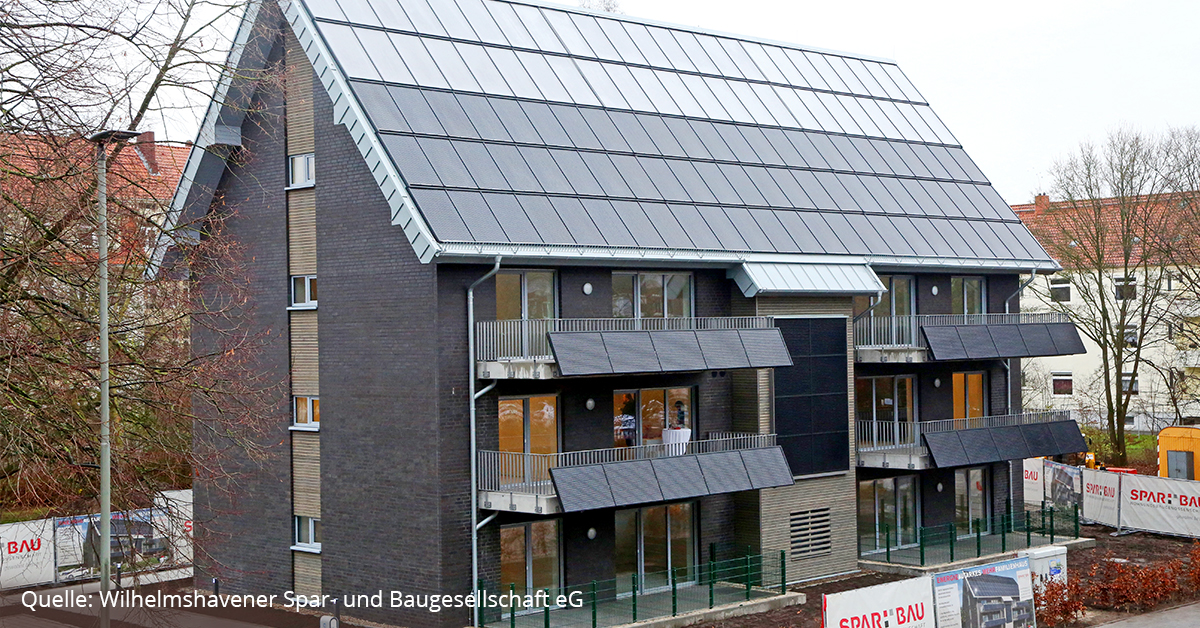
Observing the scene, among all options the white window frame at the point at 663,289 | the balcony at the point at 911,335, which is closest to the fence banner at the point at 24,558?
the white window frame at the point at 663,289

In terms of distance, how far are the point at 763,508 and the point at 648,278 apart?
558 centimetres

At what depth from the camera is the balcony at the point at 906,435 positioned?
29.5m

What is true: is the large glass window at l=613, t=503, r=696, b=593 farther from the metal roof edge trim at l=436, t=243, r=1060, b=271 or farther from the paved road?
the paved road

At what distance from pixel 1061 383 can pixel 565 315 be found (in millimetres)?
44882

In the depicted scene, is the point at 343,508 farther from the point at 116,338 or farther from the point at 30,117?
the point at 30,117

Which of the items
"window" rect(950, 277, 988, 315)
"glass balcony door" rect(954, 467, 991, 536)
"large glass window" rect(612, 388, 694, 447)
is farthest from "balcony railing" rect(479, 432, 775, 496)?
→ "glass balcony door" rect(954, 467, 991, 536)

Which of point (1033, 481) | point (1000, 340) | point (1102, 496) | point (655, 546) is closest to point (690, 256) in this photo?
point (655, 546)

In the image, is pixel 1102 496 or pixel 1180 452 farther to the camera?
pixel 1180 452

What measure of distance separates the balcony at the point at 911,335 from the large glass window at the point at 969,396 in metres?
1.89

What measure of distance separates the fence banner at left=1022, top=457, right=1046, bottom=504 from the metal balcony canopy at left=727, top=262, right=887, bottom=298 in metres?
13.4

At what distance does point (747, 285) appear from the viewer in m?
27.2

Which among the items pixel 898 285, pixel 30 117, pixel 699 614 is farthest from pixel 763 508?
pixel 30 117

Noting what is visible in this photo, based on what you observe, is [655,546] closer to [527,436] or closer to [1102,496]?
[527,436]

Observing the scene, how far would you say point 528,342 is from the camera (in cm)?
2372
